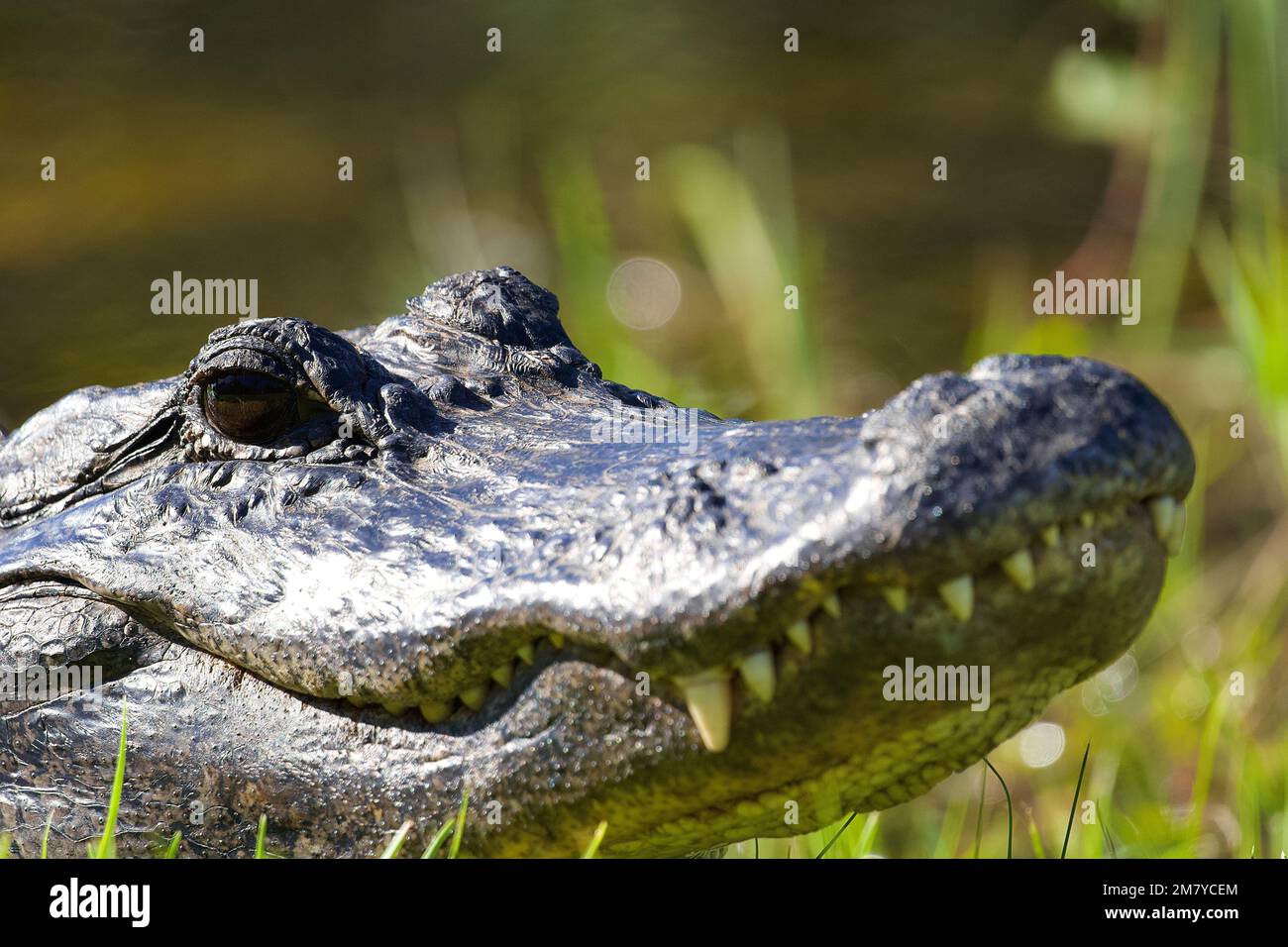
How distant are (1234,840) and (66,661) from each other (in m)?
3.02

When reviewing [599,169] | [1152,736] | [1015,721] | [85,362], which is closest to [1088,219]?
[599,169]

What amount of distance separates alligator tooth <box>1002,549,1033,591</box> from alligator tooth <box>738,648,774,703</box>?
1.18ft

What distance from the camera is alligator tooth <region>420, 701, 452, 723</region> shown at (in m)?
2.58

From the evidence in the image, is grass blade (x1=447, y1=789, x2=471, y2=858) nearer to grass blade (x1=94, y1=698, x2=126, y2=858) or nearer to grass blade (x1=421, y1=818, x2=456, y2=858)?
grass blade (x1=421, y1=818, x2=456, y2=858)

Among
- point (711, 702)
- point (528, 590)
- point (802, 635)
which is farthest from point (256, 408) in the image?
point (802, 635)

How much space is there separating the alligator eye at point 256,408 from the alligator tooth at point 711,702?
3.99 feet

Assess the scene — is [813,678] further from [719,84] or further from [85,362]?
[719,84]

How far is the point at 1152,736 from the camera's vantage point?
18.2 feet

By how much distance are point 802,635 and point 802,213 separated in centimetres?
794

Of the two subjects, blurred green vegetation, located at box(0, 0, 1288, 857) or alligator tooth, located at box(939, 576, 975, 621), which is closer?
alligator tooth, located at box(939, 576, 975, 621)

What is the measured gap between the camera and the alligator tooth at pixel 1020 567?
2156 mm

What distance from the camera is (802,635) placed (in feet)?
7.21

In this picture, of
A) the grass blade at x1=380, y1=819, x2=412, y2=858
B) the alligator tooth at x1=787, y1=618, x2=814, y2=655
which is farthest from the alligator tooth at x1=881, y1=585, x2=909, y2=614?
the grass blade at x1=380, y1=819, x2=412, y2=858

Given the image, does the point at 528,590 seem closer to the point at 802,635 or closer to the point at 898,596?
the point at 802,635
